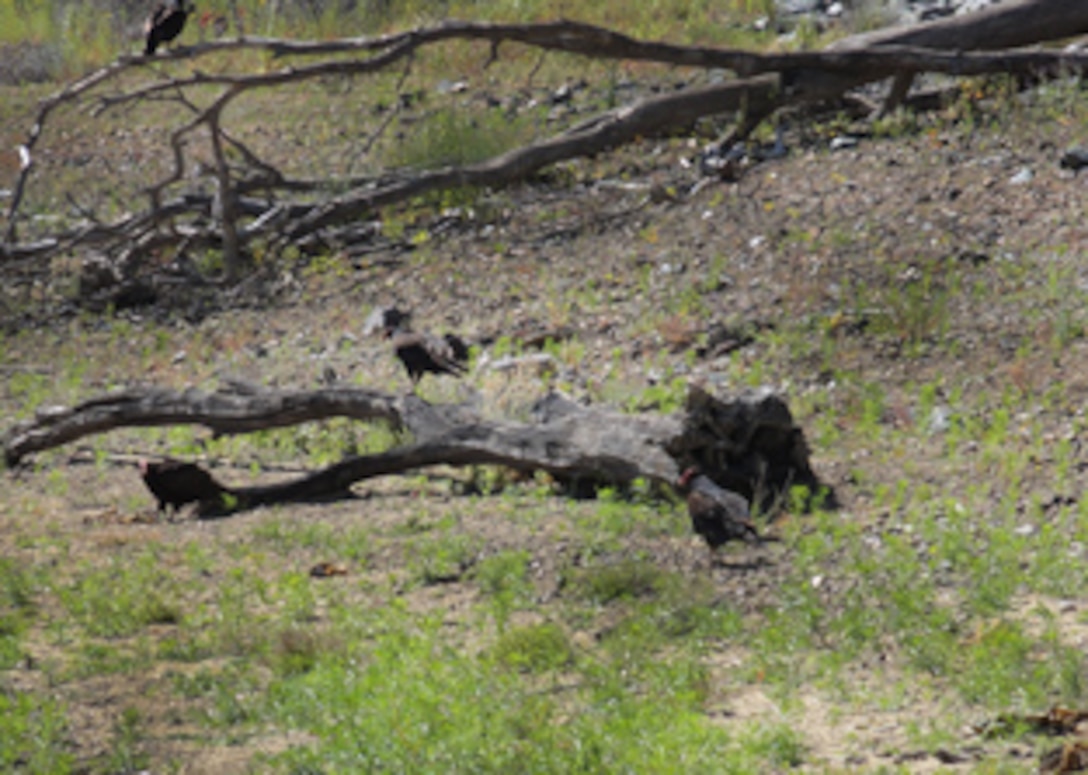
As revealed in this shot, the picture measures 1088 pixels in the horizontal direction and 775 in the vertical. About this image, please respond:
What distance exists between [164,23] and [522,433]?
495cm

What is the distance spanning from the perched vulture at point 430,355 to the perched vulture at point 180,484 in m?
1.49

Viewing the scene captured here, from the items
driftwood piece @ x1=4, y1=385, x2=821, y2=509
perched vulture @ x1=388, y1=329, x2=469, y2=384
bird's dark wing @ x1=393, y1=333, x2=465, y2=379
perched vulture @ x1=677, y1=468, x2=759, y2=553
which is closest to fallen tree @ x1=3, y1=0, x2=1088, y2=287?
perched vulture @ x1=388, y1=329, x2=469, y2=384

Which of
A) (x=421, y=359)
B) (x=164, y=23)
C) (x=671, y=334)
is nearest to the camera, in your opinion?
(x=421, y=359)

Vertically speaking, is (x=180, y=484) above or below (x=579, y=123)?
below

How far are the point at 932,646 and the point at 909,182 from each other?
553 centimetres

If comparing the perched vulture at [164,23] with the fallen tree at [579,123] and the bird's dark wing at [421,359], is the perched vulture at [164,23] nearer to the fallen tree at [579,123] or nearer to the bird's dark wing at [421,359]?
the fallen tree at [579,123]

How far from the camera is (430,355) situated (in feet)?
27.3

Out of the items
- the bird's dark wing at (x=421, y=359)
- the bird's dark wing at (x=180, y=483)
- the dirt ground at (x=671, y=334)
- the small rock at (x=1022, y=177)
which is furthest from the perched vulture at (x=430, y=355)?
the small rock at (x=1022, y=177)

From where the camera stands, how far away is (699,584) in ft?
17.0

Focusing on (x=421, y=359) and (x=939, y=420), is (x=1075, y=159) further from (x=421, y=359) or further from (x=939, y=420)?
(x=421, y=359)

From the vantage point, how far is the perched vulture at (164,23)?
9922mm

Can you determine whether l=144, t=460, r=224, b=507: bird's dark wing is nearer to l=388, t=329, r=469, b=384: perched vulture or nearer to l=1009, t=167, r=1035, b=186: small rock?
l=388, t=329, r=469, b=384: perched vulture

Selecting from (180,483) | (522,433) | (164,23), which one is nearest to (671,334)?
(522,433)

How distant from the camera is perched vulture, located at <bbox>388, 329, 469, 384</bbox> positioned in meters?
8.20
